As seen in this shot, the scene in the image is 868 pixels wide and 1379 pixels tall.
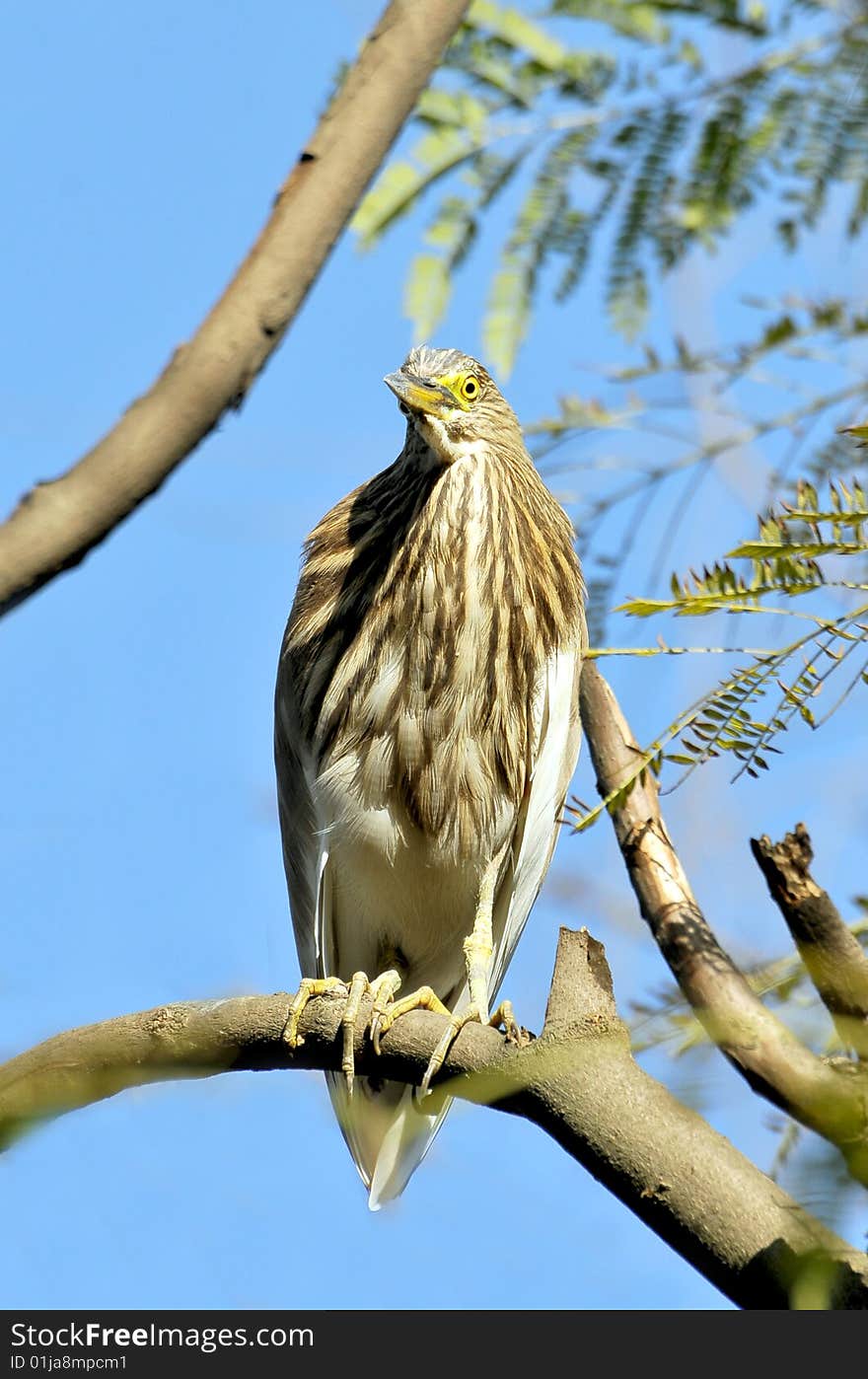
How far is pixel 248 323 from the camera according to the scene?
A: 1386mm

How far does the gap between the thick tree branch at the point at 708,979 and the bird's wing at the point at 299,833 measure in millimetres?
927

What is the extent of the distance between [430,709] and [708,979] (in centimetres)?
165

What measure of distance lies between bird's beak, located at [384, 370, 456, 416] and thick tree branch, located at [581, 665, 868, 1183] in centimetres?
82

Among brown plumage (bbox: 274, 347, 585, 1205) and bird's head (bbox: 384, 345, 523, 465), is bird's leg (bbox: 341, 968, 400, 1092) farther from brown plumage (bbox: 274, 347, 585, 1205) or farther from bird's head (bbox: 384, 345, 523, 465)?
bird's head (bbox: 384, 345, 523, 465)

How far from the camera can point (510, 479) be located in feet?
13.8

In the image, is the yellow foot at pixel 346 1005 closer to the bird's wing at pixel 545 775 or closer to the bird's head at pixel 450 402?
the bird's wing at pixel 545 775

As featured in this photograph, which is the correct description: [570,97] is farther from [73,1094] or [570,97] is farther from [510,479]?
[73,1094]

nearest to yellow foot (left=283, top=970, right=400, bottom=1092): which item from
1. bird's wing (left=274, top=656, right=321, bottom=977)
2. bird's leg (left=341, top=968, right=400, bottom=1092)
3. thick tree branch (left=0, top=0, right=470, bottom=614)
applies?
bird's leg (left=341, top=968, right=400, bottom=1092)

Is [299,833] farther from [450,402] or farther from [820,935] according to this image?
[820,935]

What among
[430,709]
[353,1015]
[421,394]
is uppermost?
[421,394]

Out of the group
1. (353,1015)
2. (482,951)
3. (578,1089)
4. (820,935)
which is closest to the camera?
(820,935)

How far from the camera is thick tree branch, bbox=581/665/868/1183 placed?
1.34 meters

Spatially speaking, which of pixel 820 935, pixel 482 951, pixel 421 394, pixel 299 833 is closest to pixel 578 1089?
pixel 820 935

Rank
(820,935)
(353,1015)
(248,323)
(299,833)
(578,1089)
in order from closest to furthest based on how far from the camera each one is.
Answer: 1. (248,323)
2. (820,935)
3. (578,1089)
4. (353,1015)
5. (299,833)
